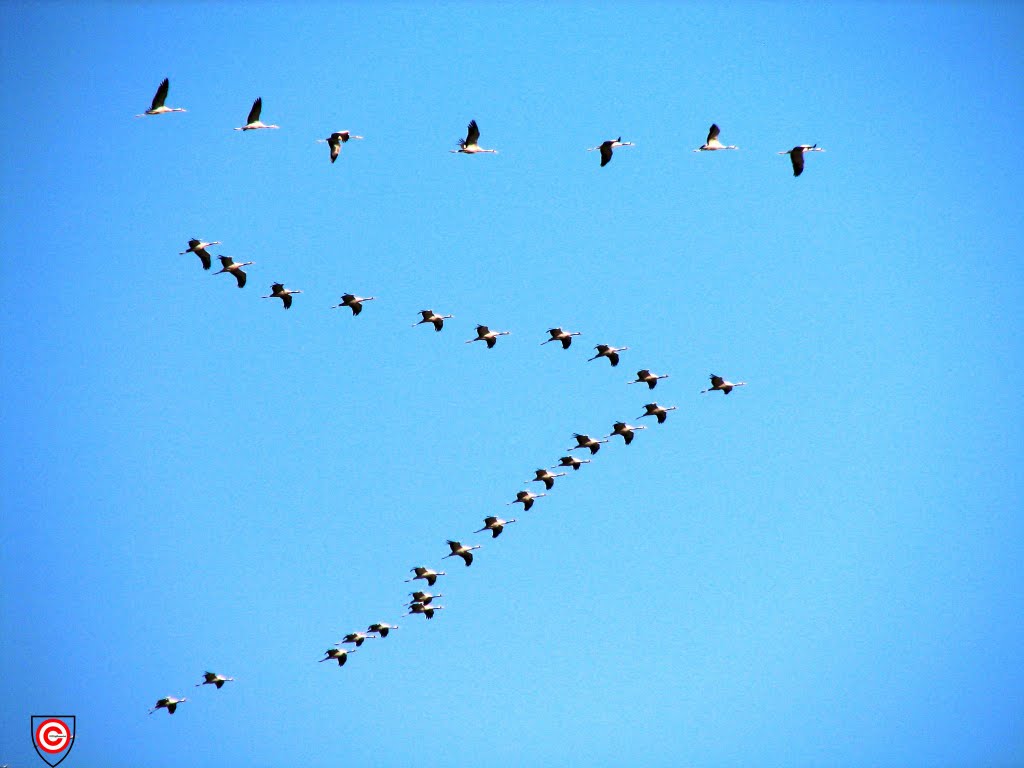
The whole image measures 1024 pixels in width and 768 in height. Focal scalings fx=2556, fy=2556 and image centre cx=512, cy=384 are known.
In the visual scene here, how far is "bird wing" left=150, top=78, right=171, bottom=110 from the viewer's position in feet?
357

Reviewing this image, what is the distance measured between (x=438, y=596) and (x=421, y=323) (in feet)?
42.1

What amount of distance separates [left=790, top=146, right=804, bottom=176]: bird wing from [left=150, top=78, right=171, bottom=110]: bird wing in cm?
2692

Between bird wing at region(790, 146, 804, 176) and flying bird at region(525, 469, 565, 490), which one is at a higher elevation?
bird wing at region(790, 146, 804, 176)

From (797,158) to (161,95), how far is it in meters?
27.6

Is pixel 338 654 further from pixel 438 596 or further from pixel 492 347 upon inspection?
pixel 492 347

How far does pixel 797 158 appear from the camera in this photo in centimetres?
11069

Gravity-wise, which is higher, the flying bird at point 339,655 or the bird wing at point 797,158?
the bird wing at point 797,158

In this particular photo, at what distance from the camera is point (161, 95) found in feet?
360

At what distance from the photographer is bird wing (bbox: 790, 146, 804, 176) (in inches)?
4338

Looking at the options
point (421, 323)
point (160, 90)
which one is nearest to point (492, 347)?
point (421, 323)

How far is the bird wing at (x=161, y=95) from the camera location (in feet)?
357

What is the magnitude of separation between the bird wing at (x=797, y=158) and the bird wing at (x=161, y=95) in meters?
26.9

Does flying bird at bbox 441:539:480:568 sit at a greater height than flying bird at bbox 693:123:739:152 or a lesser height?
lesser

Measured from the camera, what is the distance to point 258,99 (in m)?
111
